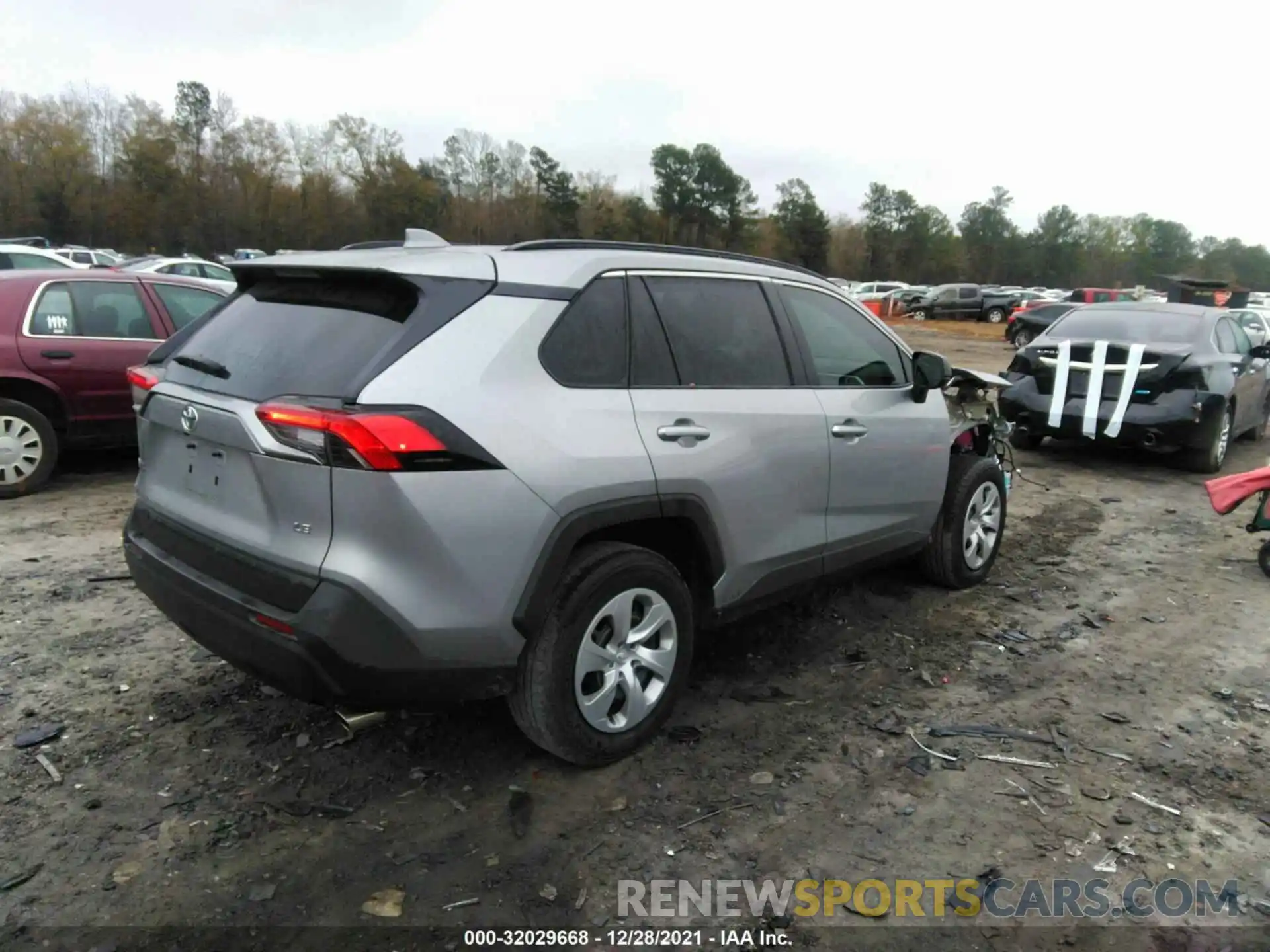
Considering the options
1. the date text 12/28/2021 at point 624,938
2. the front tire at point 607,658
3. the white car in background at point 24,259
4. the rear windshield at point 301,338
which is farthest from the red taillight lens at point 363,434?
the white car in background at point 24,259

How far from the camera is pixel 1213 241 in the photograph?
337 ft

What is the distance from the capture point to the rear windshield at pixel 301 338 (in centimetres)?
267

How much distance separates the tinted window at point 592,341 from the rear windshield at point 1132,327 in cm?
689

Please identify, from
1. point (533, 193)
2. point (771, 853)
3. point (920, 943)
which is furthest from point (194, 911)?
point (533, 193)

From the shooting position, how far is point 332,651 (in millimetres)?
2512

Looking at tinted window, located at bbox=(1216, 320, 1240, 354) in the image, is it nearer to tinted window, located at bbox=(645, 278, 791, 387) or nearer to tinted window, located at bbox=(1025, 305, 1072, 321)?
tinted window, located at bbox=(645, 278, 791, 387)

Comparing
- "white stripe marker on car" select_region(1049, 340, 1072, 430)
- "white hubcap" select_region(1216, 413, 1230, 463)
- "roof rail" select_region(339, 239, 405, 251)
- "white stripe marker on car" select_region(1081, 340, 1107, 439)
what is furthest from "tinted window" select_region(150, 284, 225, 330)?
"white hubcap" select_region(1216, 413, 1230, 463)

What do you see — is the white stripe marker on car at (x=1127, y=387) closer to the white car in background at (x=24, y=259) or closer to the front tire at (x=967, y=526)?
the front tire at (x=967, y=526)

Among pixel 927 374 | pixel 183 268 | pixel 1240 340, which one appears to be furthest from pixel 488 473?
pixel 183 268

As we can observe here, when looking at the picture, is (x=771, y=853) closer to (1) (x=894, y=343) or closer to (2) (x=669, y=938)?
(2) (x=669, y=938)

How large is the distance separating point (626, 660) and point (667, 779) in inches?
17.7

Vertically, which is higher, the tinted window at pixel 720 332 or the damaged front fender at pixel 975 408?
the tinted window at pixel 720 332

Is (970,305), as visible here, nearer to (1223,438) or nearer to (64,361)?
(1223,438)

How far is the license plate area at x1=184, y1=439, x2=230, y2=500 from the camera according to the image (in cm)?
278
